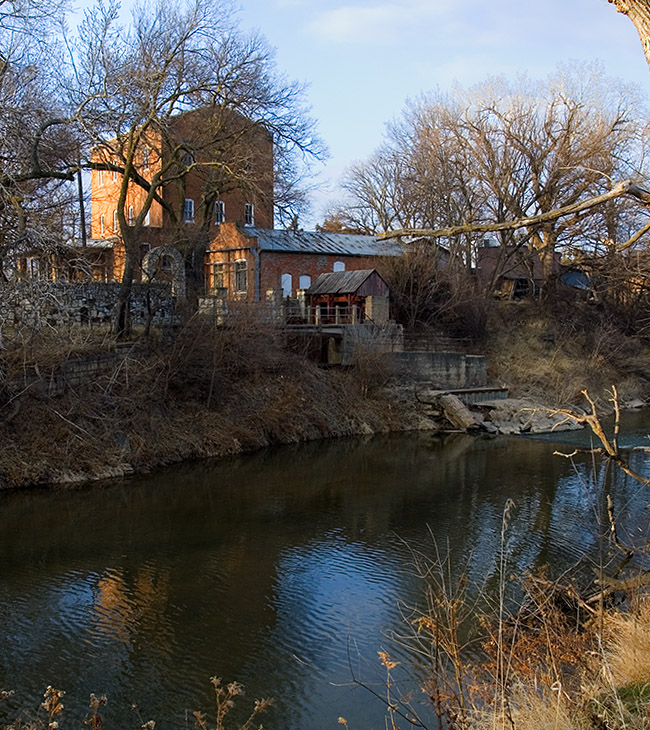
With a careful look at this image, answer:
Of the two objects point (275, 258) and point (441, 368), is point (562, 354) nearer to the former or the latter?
point (441, 368)

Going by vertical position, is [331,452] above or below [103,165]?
below

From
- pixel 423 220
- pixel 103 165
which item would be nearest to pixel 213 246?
pixel 423 220

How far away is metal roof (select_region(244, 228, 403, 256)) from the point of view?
119 ft

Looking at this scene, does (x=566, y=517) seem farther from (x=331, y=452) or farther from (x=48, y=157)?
(x=48, y=157)

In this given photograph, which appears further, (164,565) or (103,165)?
(103,165)

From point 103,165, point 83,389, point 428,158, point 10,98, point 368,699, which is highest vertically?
point 428,158

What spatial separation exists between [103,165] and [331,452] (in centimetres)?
1102

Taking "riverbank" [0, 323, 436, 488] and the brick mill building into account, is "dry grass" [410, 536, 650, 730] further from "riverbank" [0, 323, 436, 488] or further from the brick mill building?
the brick mill building

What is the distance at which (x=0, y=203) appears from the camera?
9.34 m

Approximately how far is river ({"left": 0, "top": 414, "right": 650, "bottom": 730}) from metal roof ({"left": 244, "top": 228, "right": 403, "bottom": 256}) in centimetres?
1691

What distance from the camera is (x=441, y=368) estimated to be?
29875 millimetres

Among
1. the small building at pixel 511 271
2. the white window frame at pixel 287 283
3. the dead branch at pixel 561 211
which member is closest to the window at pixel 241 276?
the white window frame at pixel 287 283

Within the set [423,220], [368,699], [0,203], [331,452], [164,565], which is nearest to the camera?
[368,699]

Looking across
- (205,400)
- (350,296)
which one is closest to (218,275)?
(350,296)
